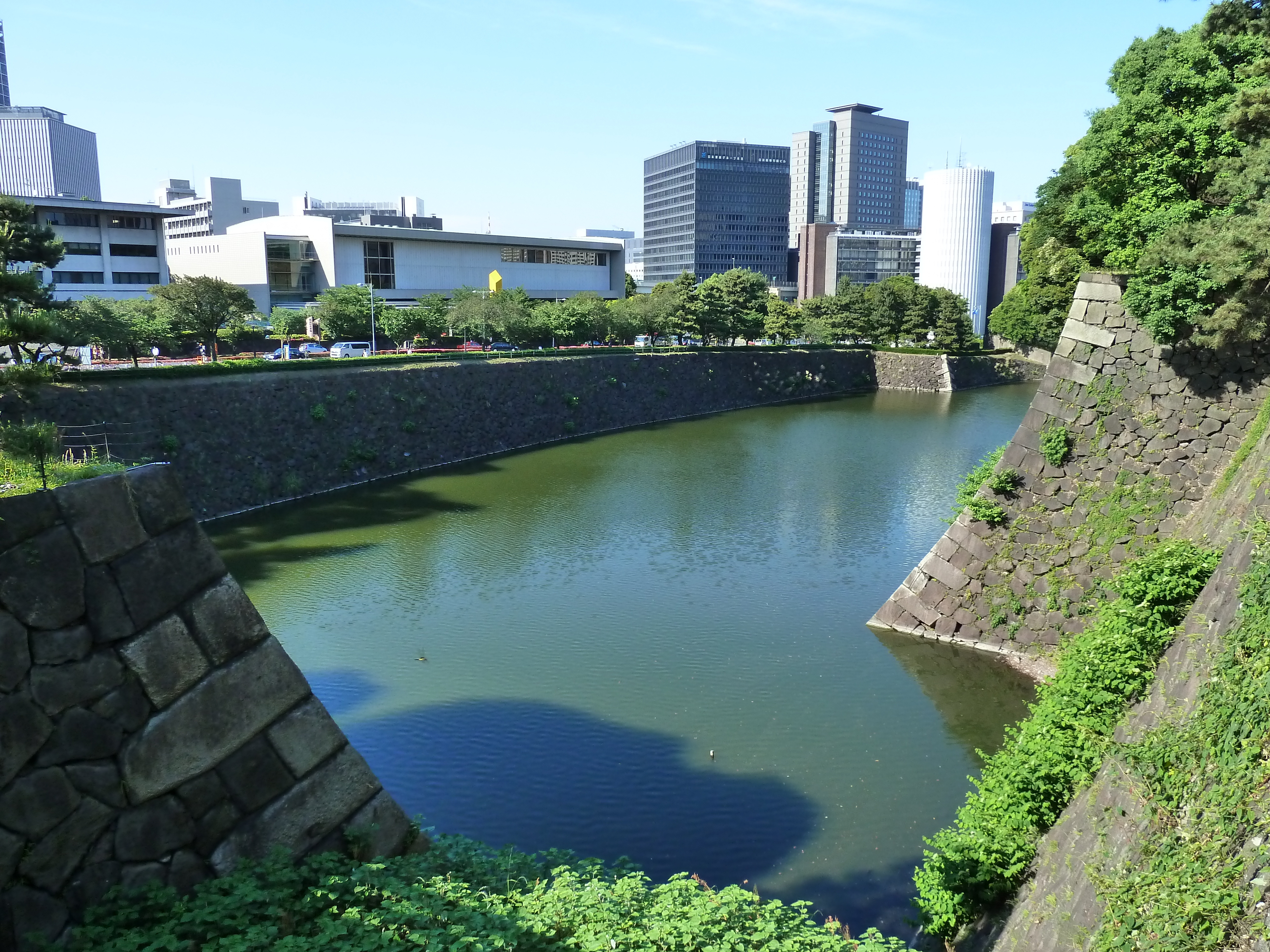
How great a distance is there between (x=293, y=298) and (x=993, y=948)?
177ft

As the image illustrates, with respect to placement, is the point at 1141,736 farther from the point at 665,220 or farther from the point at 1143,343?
the point at 665,220

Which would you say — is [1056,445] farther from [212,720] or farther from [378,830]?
[212,720]

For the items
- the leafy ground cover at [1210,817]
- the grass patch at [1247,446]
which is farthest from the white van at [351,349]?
the leafy ground cover at [1210,817]

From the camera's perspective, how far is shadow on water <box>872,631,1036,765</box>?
12.1m

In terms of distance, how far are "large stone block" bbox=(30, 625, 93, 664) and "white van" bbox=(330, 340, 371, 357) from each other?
37810mm

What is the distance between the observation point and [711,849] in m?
9.45

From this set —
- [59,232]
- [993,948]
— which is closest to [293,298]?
[59,232]

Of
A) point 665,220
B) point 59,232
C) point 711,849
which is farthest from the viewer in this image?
point 665,220

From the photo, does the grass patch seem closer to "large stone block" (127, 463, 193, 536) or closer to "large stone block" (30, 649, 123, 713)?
"large stone block" (127, 463, 193, 536)

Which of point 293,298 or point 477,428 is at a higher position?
point 293,298

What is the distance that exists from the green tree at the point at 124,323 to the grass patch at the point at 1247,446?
1123 inches

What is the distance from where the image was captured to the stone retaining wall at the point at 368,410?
23.8 metres

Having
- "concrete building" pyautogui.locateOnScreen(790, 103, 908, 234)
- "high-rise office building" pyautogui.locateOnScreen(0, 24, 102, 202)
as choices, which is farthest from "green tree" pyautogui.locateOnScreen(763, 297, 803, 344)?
"high-rise office building" pyautogui.locateOnScreen(0, 24, 102, 202)

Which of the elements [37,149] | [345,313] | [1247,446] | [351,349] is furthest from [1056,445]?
[37,149]
